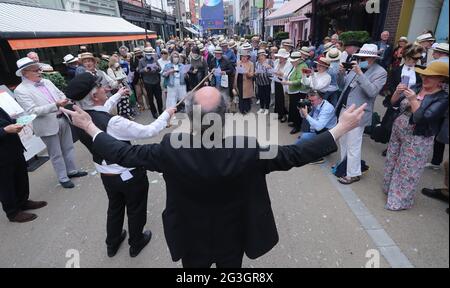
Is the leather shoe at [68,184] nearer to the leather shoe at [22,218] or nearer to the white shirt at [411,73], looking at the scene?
the leather shoe at [22,218]

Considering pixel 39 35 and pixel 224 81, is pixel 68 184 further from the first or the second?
pixel 39 35

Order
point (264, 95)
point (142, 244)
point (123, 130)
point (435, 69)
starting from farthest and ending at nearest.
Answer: point (264, 95) < point (142, 244) < point (435, 69) < point (123, 130)

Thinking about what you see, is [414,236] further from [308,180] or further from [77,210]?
[77,210]

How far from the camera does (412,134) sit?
2.95m

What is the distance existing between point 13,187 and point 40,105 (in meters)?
1.13

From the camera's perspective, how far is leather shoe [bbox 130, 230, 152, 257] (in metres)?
2.84

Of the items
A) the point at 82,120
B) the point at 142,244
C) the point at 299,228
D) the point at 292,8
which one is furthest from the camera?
the point at 292,8

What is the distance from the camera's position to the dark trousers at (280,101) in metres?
6.79

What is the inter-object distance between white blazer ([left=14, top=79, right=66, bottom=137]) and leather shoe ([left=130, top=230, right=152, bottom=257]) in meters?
2.17

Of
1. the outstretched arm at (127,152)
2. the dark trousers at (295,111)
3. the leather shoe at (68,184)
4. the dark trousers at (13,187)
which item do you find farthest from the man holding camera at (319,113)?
the dark trousers at (13,187)

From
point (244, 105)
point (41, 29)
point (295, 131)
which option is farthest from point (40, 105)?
point (41, 29)

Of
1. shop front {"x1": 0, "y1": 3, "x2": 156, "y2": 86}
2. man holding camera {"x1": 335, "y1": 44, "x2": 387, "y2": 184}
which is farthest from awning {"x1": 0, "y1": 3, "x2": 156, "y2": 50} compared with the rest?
man holding camera {"x1": 335, "y1": 44, "x2": 387, "y2": 184}

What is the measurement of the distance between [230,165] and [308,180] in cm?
315

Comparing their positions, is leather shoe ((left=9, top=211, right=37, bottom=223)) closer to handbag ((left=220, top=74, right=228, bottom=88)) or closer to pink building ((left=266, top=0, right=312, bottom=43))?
handbag ((left=220, top=74, right=228, bottom=88))
